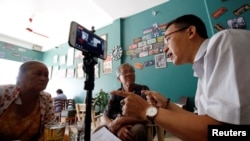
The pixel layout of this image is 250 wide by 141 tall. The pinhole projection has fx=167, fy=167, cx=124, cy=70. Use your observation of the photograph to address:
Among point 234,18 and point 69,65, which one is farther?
point 69,65

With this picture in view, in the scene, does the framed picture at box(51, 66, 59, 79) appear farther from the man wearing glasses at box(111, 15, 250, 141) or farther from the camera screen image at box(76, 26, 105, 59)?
the man wearing glasses at box(111, 15, 250, 141)

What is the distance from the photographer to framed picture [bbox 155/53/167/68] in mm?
3393

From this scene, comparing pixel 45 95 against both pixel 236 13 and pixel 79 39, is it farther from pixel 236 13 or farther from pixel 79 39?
pixel 236 13

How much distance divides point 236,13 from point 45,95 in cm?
290


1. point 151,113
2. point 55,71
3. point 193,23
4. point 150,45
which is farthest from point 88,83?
point 55,71

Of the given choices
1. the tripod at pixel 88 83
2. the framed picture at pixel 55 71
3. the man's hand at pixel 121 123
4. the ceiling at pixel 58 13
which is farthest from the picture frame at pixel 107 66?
the tripod at pixel 88 83

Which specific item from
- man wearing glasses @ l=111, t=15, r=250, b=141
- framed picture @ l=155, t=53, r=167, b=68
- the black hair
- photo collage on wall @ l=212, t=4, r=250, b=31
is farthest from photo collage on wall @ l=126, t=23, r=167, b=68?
man wearing glasses @ l=111, t=15, r=250, b=141

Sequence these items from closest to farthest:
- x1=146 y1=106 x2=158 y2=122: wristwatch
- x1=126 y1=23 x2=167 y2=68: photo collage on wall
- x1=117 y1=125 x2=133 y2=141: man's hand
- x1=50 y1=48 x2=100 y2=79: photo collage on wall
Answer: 1. x1=146 y1=106 x2=158 y2=122: wristwatch
2. x1=117 y1=125 x2=133 y2=141: man's hand
3. x1=126 y1=23 x2=167 y2=68: photo collage on wall
4. x1=50 y1=48 x2=100 y2=79: photo collage on wall

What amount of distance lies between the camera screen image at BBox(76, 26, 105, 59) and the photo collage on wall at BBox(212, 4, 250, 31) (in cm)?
258

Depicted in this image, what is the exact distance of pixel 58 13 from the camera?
156 inches

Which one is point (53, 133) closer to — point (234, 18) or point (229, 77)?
point (229, 77)

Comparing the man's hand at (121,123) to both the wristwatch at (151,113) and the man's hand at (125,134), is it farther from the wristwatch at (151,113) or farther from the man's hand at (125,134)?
the wristwatch at (151,113)

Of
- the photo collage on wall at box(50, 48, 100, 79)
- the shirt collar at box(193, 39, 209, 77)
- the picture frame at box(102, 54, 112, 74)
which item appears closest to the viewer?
the shirt collar at box(193, 39, 209, 77)

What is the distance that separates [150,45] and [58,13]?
2310 mm
